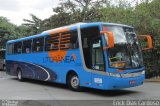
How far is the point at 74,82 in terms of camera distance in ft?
48.8

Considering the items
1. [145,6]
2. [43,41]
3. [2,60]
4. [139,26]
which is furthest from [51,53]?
[2,60]

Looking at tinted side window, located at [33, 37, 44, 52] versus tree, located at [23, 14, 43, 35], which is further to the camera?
tree, located at [23, 14, 43, 35]

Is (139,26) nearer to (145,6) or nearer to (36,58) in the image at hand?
(145,6)

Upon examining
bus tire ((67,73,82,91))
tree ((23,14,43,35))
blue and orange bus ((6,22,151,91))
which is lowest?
bus tire ((67,73,82,91))

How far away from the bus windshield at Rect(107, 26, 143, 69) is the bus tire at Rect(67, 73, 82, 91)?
2.54 metres

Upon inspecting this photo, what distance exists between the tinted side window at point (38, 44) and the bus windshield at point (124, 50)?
578cm

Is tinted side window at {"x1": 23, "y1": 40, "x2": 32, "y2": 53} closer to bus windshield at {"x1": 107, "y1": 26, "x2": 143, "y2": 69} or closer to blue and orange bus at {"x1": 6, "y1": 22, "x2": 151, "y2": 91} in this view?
blue and orange bus at {"x1": 6, "y1": 22, "x2": 151, "y2": 91}

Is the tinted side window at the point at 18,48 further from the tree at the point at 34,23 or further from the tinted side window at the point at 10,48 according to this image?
the tree at the point at 34,23

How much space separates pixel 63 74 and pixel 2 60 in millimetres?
18850

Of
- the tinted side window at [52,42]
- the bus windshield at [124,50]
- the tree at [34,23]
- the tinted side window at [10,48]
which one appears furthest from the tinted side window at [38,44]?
the tree at [34,23]

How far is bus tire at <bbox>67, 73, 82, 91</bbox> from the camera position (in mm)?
14641

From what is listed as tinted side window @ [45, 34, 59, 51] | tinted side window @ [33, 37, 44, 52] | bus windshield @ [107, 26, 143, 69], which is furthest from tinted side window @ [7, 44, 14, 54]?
bus windshield @ [107, 26, 143, 69]

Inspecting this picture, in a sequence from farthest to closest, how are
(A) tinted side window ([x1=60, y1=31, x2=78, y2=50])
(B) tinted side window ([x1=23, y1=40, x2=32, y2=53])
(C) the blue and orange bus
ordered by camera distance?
(B) tinted side window ([x1=23, y1=40, x2=32, y2=53]) → (A) tinted side window ([x1=60, y1=31, x2=78, y2=50]) → (C) the blue and orange bus

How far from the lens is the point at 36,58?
18562 mm
